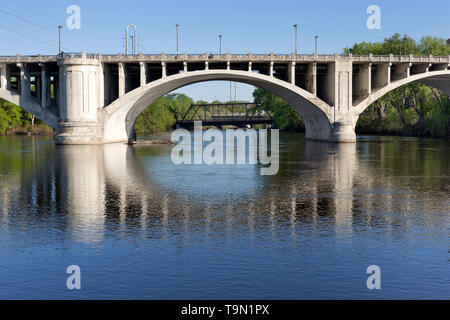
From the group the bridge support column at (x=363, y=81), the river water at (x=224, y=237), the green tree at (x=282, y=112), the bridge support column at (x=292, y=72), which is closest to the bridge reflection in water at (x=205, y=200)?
the river water at (x=224, y=237)

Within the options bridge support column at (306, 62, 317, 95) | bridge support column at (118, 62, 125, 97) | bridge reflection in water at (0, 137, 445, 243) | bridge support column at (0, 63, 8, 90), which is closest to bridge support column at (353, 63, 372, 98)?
bridge support column at (306, 62, 317, 95)

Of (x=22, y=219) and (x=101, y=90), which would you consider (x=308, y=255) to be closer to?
(x=22, y=219)

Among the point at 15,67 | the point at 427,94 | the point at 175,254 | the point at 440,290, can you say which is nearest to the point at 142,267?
the point at 175,254

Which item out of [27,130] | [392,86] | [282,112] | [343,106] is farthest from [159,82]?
[282,112]

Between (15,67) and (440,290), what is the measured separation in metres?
73.1

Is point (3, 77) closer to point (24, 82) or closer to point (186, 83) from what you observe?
point (24, 82)

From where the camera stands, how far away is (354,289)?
11000mm

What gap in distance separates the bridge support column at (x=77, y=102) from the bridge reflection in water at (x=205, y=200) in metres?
30.5

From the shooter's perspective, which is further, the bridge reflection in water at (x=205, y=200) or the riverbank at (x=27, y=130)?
the riverbank at (x=27, y=130)

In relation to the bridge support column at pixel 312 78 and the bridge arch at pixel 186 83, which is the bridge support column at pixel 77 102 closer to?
the bridge arch at pixel 186 83

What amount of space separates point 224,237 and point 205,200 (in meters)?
7.03

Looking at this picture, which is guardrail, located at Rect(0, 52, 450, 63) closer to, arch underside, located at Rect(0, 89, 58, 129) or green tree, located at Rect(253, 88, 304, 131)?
arch underside, located at Rect(0, 89, 58, 129)

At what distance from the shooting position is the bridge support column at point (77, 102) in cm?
6588

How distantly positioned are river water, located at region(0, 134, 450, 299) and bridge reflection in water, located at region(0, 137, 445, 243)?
66 mm
